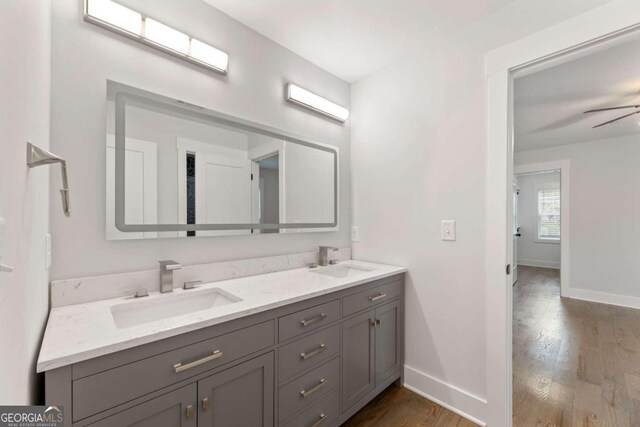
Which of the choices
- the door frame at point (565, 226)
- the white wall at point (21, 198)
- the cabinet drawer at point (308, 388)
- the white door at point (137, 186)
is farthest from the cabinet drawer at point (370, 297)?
the door frame at point (565, 226)

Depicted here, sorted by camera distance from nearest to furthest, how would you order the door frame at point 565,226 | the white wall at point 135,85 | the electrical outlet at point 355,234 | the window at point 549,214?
1. the white wall at point 135,85
2. the electrical outlet at point 355,234
3. the door frame at point 565,226
4. the window at point 549,214

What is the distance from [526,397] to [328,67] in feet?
8.87

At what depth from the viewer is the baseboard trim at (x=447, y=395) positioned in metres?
1.63

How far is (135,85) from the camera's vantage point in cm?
133

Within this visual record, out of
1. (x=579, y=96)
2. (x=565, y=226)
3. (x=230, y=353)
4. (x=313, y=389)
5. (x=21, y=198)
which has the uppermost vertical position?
(x=579, y=96)

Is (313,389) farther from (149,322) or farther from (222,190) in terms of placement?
(222,190)

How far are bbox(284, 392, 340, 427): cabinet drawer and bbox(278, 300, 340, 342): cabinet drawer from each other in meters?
0.39

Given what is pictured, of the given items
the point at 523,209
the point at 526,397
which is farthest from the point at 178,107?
the point at 523,209

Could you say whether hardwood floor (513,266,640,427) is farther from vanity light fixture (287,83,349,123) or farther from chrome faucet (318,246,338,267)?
vanity light fixture (287,83,349,123)

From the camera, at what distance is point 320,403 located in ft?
4.55

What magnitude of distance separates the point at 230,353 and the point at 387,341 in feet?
3.80

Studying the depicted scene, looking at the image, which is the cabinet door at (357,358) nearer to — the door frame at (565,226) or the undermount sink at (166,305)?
the undermount sink at (166,305)

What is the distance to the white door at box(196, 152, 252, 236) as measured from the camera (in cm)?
152

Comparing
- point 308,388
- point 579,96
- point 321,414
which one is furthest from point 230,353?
point 579,96
